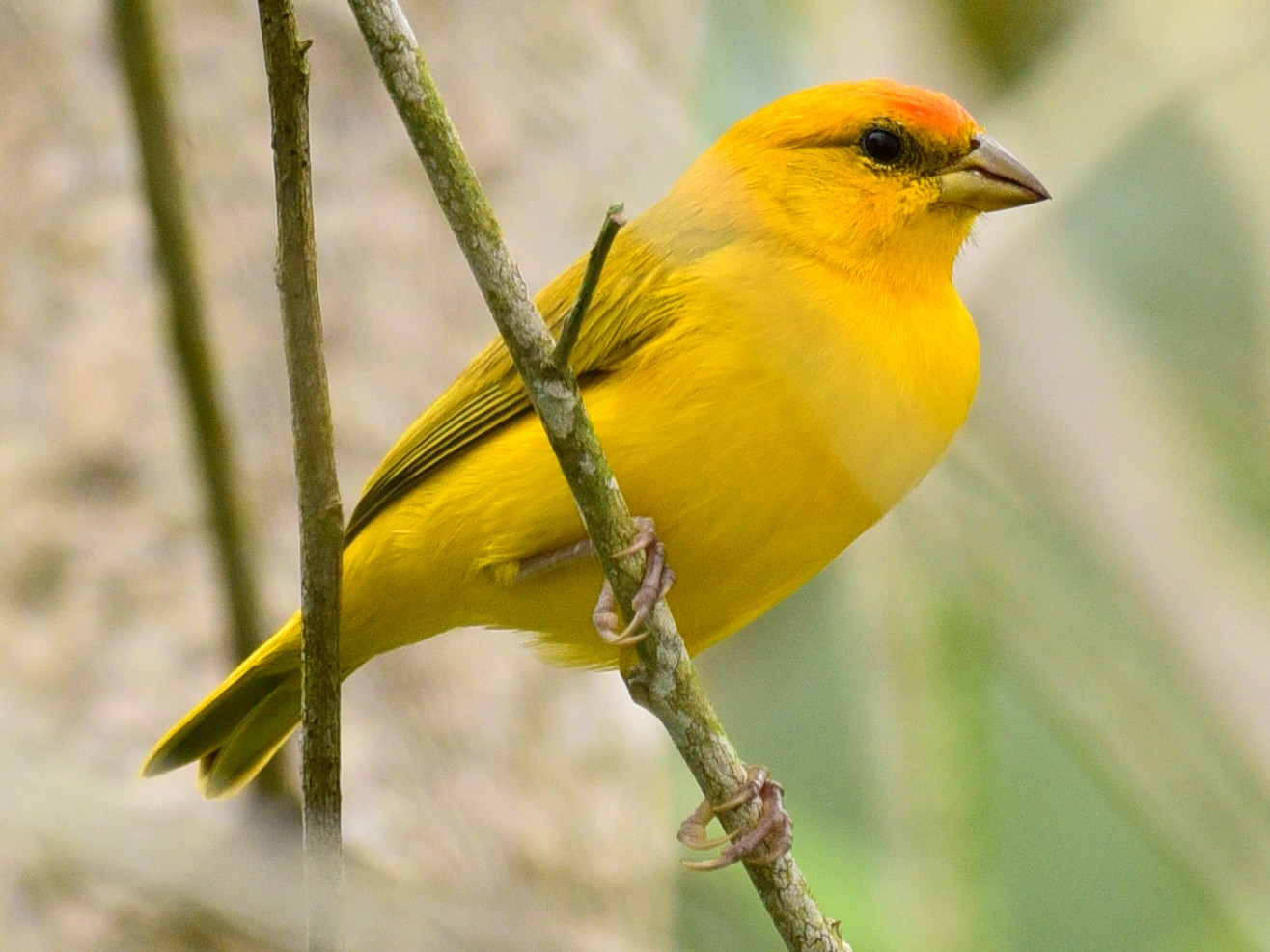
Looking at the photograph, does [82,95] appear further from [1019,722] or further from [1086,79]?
[1019,722]

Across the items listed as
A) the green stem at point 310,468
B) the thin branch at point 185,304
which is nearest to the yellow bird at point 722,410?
the thin branch at point 185,304

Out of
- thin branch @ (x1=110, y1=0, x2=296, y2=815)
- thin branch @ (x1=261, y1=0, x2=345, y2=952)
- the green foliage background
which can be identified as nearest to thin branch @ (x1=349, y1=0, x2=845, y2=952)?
thin branch @ (x1=261, y1=0, x2=345, y2=952)

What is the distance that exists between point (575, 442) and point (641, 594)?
0.31 metres

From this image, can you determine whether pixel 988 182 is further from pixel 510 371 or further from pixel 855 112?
pixel 510 371

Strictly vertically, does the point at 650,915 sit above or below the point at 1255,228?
below

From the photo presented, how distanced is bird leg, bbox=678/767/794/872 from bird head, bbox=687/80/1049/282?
976 mm

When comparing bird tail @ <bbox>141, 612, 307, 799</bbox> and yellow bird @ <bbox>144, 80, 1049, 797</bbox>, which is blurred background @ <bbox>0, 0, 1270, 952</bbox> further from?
yellow bird @ <bbox>144, 80, 1049, 797</bbox>

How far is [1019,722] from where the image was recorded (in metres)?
6.69

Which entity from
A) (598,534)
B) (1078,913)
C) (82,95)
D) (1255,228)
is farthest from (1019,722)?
(598,534)

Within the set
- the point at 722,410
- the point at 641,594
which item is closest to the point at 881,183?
the point at 722,410

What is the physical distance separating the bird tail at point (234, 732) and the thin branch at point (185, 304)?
0.21m

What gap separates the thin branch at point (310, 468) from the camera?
205 cm

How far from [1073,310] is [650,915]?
6.13ft

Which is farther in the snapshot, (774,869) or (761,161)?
(761,161)
